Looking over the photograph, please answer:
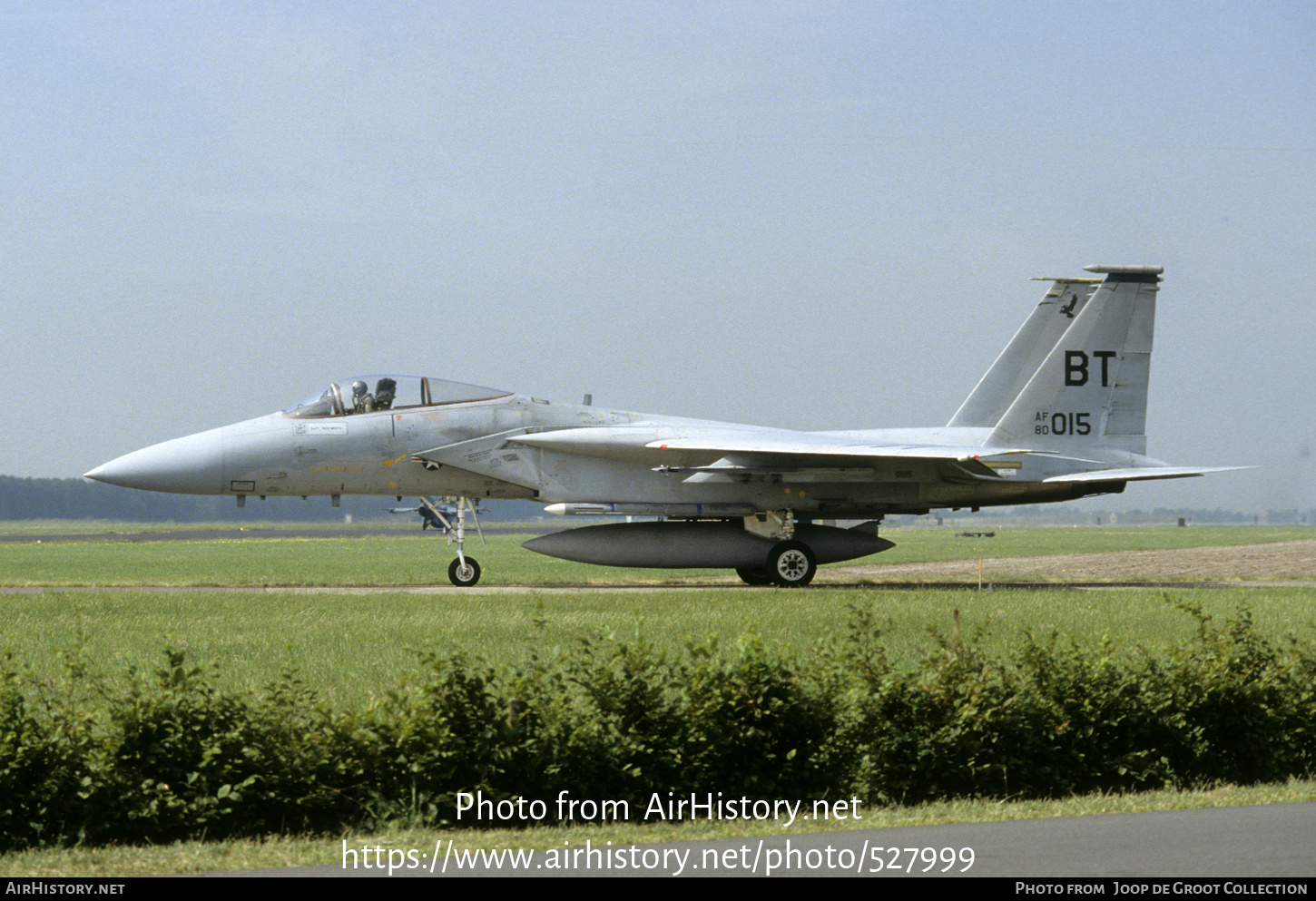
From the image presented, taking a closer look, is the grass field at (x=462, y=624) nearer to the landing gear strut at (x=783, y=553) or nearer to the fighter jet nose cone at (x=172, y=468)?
the landing gear strut at (x=783, y=553)

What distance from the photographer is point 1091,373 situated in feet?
69.1

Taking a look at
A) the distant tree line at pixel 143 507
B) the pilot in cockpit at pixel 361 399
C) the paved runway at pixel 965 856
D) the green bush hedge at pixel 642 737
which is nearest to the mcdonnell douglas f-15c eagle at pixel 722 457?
the pilot in cockpit at pixel 361 399

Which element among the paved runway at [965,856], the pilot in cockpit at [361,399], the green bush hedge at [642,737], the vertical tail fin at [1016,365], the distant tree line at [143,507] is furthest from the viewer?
the distant tree line at [143,507]

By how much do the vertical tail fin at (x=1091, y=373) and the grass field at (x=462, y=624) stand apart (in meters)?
2.85

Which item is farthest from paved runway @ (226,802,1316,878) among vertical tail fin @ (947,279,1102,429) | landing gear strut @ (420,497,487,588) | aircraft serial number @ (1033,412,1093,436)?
vertical tail fin @ (947,279,1102,429)

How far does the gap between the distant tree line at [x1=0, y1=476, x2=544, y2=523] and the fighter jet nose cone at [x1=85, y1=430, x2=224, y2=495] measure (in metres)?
87.7

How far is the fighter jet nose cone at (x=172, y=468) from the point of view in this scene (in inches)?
745

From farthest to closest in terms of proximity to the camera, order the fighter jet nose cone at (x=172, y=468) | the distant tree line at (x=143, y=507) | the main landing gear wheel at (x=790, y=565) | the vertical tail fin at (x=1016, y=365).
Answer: the distant tree line at (x=143, y=507)
the vertical tail fin at (x=1016, y=365)
the main landing gear wheel at (x=790, y=565)
the fighter jet nose cone at (x=172, y=468)

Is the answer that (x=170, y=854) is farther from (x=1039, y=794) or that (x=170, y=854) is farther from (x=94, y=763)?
(x=1039, y=794)

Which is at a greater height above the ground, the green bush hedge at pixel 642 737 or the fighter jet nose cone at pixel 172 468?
the fighter jet nose cone at pixel 172 468

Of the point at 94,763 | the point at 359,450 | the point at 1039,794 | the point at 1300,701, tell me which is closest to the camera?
the point at 94,763

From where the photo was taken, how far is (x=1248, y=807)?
676 cm
